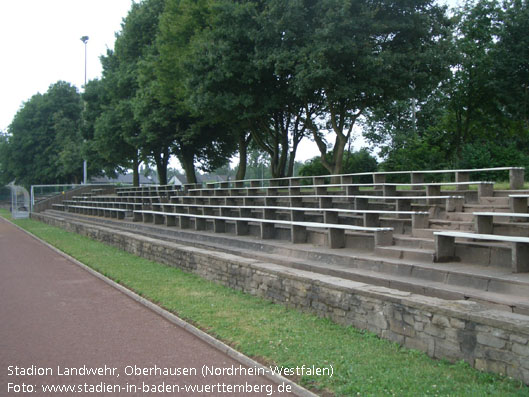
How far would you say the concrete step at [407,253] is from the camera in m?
7.28

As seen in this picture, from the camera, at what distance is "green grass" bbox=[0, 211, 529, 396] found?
4.55 m

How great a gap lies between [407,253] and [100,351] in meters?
4.51

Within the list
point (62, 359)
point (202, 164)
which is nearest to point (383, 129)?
point (202, 164)

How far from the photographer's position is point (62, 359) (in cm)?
592

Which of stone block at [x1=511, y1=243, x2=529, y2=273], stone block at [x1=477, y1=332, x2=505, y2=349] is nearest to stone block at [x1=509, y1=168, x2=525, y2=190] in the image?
stone block at [x1=511, y1=243, x2=529, y2=273]

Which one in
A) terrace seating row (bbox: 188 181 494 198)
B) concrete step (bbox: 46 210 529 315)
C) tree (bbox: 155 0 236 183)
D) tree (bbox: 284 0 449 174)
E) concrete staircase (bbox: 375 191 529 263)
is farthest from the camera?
tree (bbox: 155 0 236 183)

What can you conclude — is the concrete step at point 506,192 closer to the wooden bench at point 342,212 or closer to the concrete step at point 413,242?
the wooden bench at point 342,212

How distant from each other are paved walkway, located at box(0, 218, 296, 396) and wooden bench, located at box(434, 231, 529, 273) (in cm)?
318

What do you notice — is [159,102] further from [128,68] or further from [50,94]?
[50,94]

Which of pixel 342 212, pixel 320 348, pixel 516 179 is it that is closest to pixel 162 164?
pixel 342 212

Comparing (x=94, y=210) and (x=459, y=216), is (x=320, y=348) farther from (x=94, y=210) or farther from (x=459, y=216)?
(x=94, y=210)

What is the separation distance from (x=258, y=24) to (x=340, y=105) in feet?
13.9

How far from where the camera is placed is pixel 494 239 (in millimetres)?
6074

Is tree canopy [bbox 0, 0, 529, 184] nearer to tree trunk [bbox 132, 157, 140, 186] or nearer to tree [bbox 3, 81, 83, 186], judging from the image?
tree trunk [bbox 132, 157, 140, 186]
